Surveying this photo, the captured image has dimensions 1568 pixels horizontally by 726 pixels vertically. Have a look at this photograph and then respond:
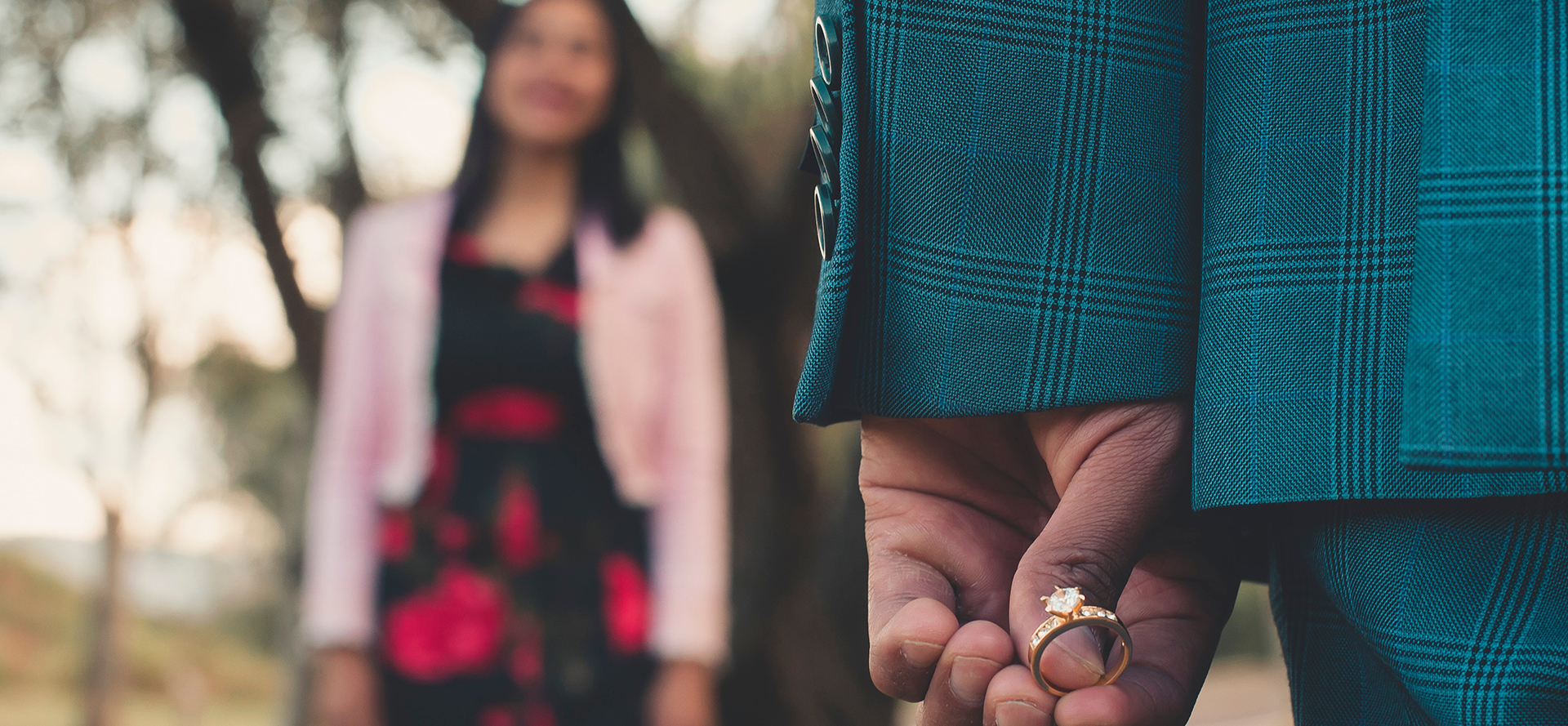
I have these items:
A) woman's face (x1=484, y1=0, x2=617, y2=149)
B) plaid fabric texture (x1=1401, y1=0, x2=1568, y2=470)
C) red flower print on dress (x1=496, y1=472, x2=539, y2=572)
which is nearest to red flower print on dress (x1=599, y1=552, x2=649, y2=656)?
red flower print on dress (x1=496, y1=472, x2=539, y2=572)

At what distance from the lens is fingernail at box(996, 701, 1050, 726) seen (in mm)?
586

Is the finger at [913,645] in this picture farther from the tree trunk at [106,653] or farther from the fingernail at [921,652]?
the tree trunk at [106,653]

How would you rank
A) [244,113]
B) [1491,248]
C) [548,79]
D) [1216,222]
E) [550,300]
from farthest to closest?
[244,113] → [548,79] → [550,300] → [1216,222] → [1491,248]

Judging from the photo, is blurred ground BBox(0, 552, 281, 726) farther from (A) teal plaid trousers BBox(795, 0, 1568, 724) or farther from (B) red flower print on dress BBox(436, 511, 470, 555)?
(A) teal plaid trousers BBox(795, 0, 1568, 724)

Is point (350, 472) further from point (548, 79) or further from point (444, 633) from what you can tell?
point (548, 79)

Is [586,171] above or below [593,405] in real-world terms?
above

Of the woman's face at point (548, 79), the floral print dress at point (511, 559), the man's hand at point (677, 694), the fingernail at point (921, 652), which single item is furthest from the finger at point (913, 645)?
the woman's face at point (548, 79)

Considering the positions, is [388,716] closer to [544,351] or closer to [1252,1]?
[544,351]

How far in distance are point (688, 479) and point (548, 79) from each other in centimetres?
108

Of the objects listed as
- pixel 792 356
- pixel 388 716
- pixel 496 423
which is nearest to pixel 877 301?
pixel 496 423

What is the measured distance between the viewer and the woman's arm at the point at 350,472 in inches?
104

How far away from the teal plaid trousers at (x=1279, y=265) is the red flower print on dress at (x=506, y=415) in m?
→ 2.04

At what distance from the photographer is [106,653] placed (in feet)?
28.3

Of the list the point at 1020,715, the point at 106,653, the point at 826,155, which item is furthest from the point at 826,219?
the point at 106,653
